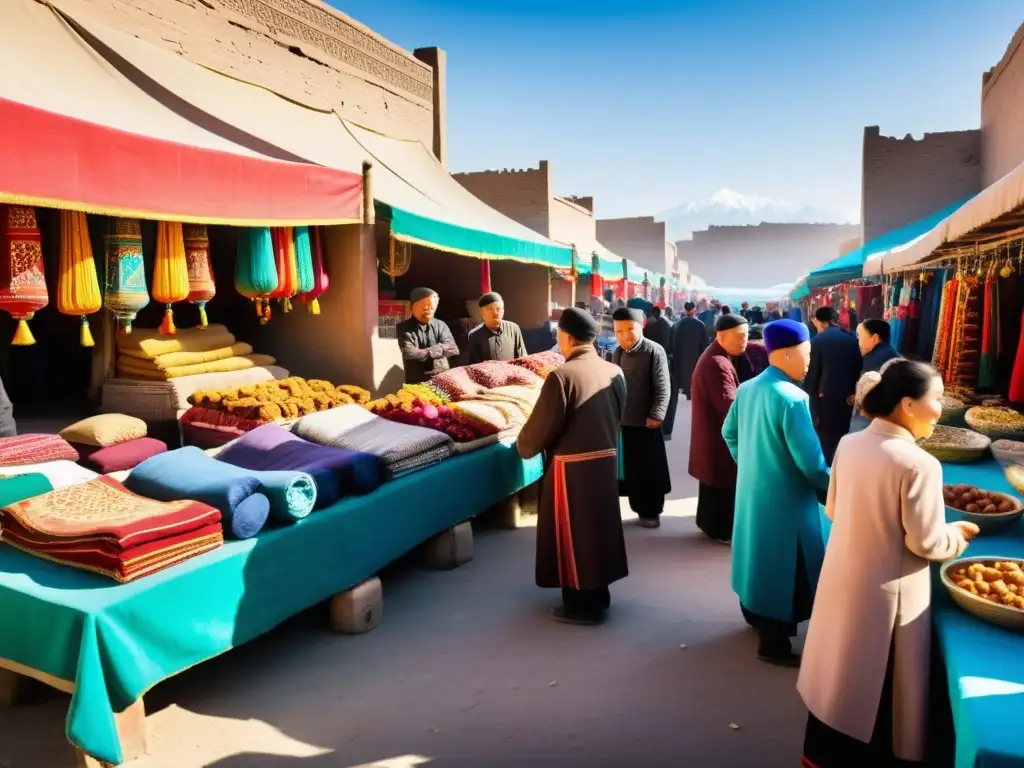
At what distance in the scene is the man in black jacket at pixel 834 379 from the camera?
19.7 feet

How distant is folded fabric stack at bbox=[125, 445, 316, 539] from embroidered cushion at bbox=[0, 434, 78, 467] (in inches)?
20.2

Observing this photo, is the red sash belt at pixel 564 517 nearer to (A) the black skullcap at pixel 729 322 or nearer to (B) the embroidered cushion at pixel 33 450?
(A) the black skullcap at pixel 729 322

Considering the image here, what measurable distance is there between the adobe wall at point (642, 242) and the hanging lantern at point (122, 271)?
30.9 meters

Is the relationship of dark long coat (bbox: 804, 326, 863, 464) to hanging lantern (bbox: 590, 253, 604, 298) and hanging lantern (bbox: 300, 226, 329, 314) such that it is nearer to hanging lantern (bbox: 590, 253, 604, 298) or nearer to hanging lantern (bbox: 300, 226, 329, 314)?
hanging lantern (bbox: 300, 226, 329, 314)

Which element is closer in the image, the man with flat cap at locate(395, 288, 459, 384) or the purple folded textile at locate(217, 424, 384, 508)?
the purple folded textile at locate(217, 424, 384, 508)

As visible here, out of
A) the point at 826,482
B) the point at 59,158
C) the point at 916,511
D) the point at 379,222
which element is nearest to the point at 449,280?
the point at 379,222

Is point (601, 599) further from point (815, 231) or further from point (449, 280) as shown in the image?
point (815, 231)

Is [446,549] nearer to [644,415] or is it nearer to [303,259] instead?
[644,415]

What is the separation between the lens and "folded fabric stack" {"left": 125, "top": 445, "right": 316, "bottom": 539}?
2.92 metres

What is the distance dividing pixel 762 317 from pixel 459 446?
9.99 m

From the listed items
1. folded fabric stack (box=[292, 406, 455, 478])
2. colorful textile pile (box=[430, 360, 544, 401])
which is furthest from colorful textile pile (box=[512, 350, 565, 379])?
folded fabric stack (box=[292, 406, 455, 478])

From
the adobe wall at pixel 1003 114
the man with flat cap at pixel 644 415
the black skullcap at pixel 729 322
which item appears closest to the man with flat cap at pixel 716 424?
the black skullcap at pixel 729 322

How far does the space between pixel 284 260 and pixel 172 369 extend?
1.01 meters

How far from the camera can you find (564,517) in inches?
144
